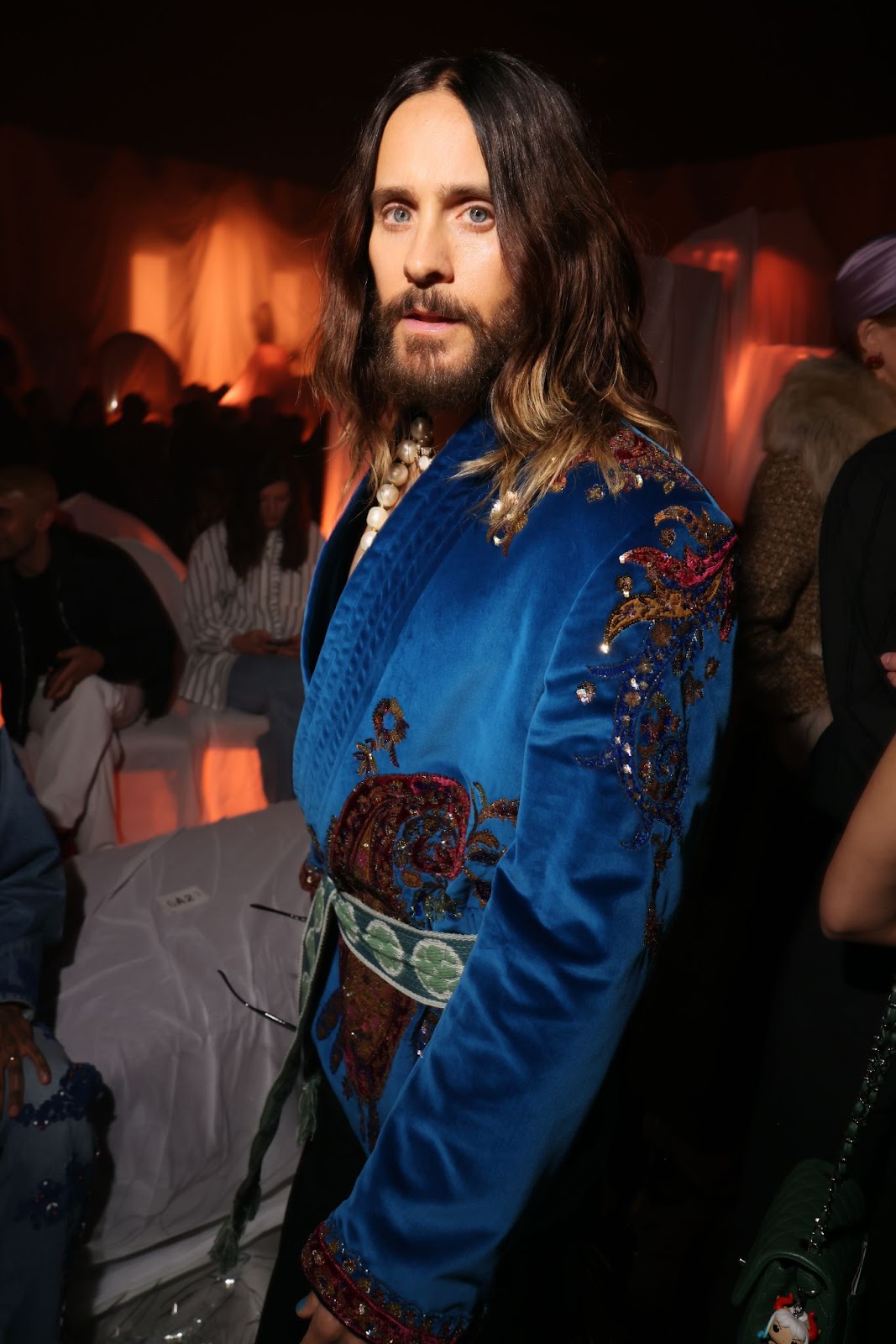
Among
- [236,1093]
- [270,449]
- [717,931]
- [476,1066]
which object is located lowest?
[236,1093]

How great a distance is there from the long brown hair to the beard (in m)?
0.02

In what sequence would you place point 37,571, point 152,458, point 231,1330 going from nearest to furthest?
1. point 231,1330
2. point 37,571
3. point 152,458

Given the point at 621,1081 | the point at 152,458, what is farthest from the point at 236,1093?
the point at 152,458

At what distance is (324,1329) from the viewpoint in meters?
0.82

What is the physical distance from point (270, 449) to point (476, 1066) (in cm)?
255

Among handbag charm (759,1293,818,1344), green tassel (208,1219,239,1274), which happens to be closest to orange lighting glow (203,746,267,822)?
green tassel (208,1219,239,1274)

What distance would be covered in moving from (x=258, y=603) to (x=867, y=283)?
1.98 meters

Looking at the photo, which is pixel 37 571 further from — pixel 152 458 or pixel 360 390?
pixel 360 390

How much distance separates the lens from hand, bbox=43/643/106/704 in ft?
8.77

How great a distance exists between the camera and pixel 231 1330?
1771mm

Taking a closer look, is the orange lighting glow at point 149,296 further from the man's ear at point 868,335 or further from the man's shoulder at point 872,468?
the man's shoulder at point 872,468

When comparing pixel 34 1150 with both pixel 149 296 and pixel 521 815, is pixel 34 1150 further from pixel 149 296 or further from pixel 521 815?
pixel 149 296

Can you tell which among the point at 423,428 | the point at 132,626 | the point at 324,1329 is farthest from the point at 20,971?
the point at 132,626

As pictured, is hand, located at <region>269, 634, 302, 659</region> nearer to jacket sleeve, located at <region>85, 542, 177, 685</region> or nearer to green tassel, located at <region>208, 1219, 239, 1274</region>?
jacket sleeve, located at <region>85, 542, 177, 685</region>
